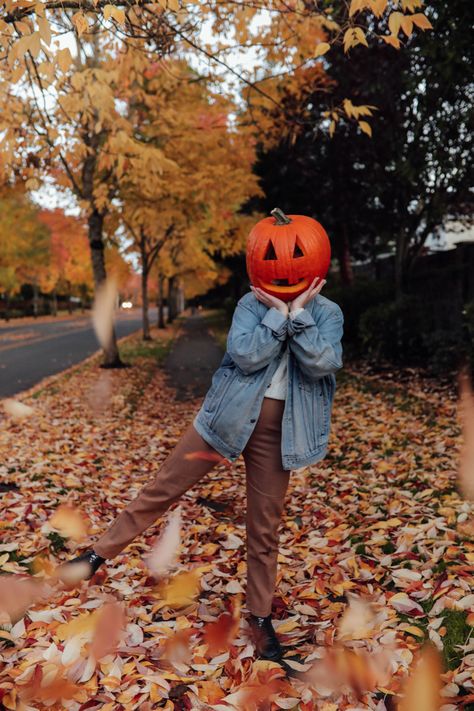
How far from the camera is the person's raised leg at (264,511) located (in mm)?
2838

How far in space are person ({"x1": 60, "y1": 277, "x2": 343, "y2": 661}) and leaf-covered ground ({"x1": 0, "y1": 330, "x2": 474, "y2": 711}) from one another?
360 millimetres

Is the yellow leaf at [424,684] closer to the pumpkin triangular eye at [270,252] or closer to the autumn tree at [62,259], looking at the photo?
the pumpkin triangular eye at [270,252]

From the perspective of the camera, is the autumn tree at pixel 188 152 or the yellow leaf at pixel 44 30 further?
the autumn tree at pixel 188 152

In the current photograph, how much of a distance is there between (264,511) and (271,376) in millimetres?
678

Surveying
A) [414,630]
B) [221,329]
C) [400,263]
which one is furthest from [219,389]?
[221,329]

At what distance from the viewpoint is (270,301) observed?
9.13 ft

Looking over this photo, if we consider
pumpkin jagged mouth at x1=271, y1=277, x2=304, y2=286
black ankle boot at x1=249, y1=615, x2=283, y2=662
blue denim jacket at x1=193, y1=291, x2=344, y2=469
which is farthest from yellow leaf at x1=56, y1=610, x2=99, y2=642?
pumpkin jagged mouth at x1=271, y1=277, x2=304, y2=286

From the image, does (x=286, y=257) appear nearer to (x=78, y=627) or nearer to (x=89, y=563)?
(x=89, y=563)

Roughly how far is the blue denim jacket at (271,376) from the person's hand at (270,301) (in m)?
0.03

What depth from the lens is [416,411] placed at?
7.97m

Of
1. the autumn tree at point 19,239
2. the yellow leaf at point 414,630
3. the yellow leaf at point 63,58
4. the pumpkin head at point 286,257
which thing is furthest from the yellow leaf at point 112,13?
the autumn tree at point 19,239

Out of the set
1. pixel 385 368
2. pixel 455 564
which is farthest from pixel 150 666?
pixel 385 368

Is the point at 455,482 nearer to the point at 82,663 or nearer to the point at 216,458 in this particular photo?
the point at 216,458

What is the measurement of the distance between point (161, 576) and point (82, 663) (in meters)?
1.04
